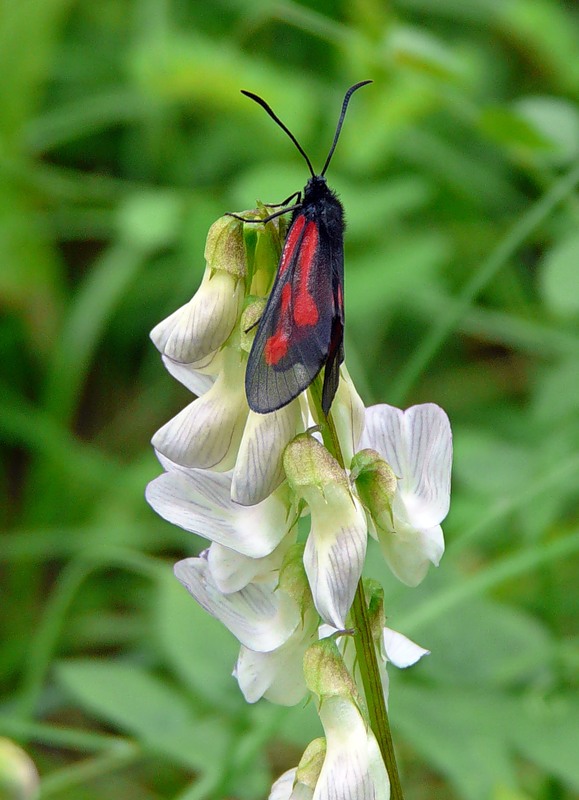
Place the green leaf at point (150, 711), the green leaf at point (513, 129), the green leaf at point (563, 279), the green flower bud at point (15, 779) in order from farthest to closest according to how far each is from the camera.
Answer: the green leaf at point (513, 129), the green leaf at point (563, 279), the green leaf at point (150, 711), the green flower bud at point (15, 779)

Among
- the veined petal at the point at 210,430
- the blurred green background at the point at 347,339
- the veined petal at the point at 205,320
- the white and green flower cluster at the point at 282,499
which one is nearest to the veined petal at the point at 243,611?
the white and green flower cluster at the point at 282,499

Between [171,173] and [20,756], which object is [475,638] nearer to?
[20,756]

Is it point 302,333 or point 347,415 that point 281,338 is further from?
point 347,415

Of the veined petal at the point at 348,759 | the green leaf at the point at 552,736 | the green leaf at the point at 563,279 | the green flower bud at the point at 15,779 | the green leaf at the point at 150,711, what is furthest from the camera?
the green leaf at the point at 563,279

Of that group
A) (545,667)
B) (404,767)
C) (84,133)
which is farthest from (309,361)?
(84,133)

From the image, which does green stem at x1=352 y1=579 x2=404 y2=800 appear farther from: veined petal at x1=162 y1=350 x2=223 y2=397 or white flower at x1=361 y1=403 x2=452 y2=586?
veined petal at x1=162 y1=350 x2=223 y2=397

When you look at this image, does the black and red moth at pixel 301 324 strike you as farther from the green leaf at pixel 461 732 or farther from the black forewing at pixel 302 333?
the green leaf at pixel 461 732

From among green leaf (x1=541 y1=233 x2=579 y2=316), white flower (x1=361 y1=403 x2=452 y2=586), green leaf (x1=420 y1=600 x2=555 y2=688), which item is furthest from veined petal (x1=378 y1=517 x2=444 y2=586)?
green leaf (x1=541 y1=233 x2=579 y2=316)
